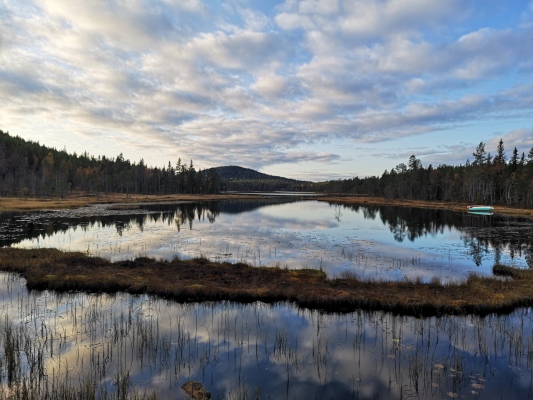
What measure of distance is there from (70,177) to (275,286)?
155 meters

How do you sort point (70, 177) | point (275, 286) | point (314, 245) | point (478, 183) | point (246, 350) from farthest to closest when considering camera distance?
1. point (70, 177)
2. point (478, 183)
3. point (314, 245)
4. point (275, 286)
5. point (246, 350)

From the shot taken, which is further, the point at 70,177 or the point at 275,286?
the point at 70,177

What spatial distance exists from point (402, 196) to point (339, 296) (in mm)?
142103

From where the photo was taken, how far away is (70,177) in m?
145

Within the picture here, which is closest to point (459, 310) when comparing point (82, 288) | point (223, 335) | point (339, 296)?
point (339, 296)

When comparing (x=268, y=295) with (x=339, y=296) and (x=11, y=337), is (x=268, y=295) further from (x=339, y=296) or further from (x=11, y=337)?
(x=11, y=337)

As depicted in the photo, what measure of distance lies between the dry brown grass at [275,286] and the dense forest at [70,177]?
102m

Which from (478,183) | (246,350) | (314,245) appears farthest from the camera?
(478,183)

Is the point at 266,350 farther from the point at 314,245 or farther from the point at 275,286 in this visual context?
the point at 314,245

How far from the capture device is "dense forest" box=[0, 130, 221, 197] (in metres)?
114

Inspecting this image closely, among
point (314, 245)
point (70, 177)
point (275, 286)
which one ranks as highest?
point (70, 177)

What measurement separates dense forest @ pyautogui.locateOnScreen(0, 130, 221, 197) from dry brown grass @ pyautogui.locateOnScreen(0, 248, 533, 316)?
102352 mm

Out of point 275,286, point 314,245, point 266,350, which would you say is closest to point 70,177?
point 314,245

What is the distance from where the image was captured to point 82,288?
19.3 metres
